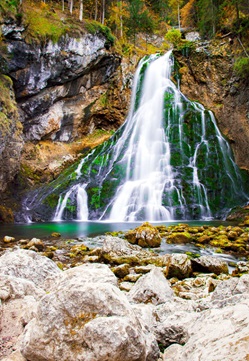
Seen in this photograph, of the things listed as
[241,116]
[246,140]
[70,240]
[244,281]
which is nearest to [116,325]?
[244,281]

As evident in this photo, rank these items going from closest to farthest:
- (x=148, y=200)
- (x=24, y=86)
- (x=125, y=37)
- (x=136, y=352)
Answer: (x=136, y=352) < (x=148, y=200) < (x=24, y=86) < (x=125, y=37)

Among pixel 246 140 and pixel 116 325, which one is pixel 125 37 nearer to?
pixel 246 140

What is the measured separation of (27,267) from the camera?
171 inches

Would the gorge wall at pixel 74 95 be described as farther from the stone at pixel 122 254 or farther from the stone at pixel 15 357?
the stone at pixel 15 357

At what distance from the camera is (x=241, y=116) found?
24.4 meters

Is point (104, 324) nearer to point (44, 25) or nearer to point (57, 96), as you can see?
point (57, 96)

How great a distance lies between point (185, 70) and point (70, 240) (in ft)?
75.3

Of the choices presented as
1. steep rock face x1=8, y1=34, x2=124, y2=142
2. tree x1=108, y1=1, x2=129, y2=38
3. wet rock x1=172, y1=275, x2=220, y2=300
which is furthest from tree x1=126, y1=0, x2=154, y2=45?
wet rock x1=172, y1=275, x2=220, y2=300

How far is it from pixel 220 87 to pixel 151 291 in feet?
87.9

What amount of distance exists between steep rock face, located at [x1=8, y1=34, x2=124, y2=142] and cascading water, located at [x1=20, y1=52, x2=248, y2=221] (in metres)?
4.26

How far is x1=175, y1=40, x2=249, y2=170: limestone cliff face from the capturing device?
24.4 meters

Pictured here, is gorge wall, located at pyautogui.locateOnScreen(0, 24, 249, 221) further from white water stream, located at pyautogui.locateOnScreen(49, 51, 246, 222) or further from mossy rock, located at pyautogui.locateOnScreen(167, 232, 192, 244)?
mossy rock, located at pyautogui.locateOnScreen(167, 232, 192, 244)

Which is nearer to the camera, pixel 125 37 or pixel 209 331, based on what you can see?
pixel 209 331

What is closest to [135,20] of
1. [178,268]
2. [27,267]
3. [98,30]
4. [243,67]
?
[98,30]
